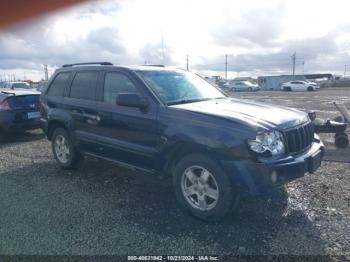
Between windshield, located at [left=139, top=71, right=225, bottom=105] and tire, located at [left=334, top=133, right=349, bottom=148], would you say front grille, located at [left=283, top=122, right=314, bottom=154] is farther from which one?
tire, located at [left=334, top=133, right=349, bottom=148]

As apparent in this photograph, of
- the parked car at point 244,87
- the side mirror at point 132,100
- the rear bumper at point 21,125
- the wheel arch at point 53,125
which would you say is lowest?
the rear bumper at point 21,125

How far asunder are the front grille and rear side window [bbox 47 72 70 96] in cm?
393

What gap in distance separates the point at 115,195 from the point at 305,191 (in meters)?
2.72

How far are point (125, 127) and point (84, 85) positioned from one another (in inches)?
52.9

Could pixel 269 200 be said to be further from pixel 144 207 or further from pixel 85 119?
pixel 85 119

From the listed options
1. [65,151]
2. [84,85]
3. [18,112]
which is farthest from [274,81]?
[84,85]

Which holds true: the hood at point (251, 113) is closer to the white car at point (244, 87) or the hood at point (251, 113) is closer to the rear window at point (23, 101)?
the rear window at point (23, 101)

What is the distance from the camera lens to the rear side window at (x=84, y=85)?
5.16 metres

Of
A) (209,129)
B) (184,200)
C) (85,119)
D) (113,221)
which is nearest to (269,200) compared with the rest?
(184,200)

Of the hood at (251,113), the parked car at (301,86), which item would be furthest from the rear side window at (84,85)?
the parked car at (301,86)

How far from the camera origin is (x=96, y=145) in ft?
16.7

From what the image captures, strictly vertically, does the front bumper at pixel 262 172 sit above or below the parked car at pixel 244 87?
below

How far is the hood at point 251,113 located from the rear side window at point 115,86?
885mm

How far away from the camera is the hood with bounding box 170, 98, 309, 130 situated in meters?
3.62
